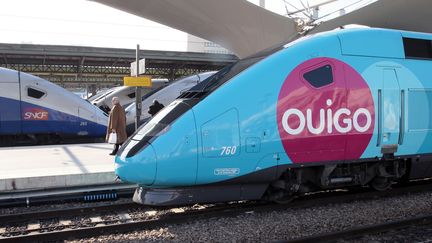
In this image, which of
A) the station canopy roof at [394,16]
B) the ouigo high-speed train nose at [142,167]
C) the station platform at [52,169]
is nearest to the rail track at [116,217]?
the ouigo high-speed train nose at [142,167]

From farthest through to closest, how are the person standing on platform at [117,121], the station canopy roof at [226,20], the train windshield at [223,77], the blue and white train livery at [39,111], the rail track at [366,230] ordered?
the station canopy roof at [226,20] < the blue and white train livery at [39,111] < the person standing on platform at [117,121] < the train windshield at [223,77] < the rail track at [366,230]

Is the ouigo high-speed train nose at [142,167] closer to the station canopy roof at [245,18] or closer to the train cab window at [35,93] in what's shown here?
the train cab window at [35,93]

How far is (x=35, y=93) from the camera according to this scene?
16.0 meters

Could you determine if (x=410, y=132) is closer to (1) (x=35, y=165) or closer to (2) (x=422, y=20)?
(1) (x=35, y=165)

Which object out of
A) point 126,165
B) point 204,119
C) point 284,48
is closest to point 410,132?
point 284,48

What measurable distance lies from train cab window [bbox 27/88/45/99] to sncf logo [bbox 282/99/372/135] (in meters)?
11.6

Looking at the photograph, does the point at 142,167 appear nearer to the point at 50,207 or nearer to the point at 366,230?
the point at 50,207

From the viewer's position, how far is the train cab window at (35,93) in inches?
627

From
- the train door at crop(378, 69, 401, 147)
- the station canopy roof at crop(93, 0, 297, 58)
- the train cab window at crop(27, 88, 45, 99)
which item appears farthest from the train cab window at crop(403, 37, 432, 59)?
the station canopy roof at crop(93, 0, 297, 58)

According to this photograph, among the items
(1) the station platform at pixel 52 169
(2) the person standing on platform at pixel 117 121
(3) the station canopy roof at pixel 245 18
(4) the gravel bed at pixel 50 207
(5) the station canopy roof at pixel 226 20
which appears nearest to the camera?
(4) the gravel bed at pixel 50 207

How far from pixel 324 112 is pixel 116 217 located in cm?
343

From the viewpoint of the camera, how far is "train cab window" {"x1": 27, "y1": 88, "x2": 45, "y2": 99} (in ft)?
52.2

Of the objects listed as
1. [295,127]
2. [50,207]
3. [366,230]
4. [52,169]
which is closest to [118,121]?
[52,169]

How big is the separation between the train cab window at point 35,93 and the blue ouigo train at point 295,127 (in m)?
10.4
